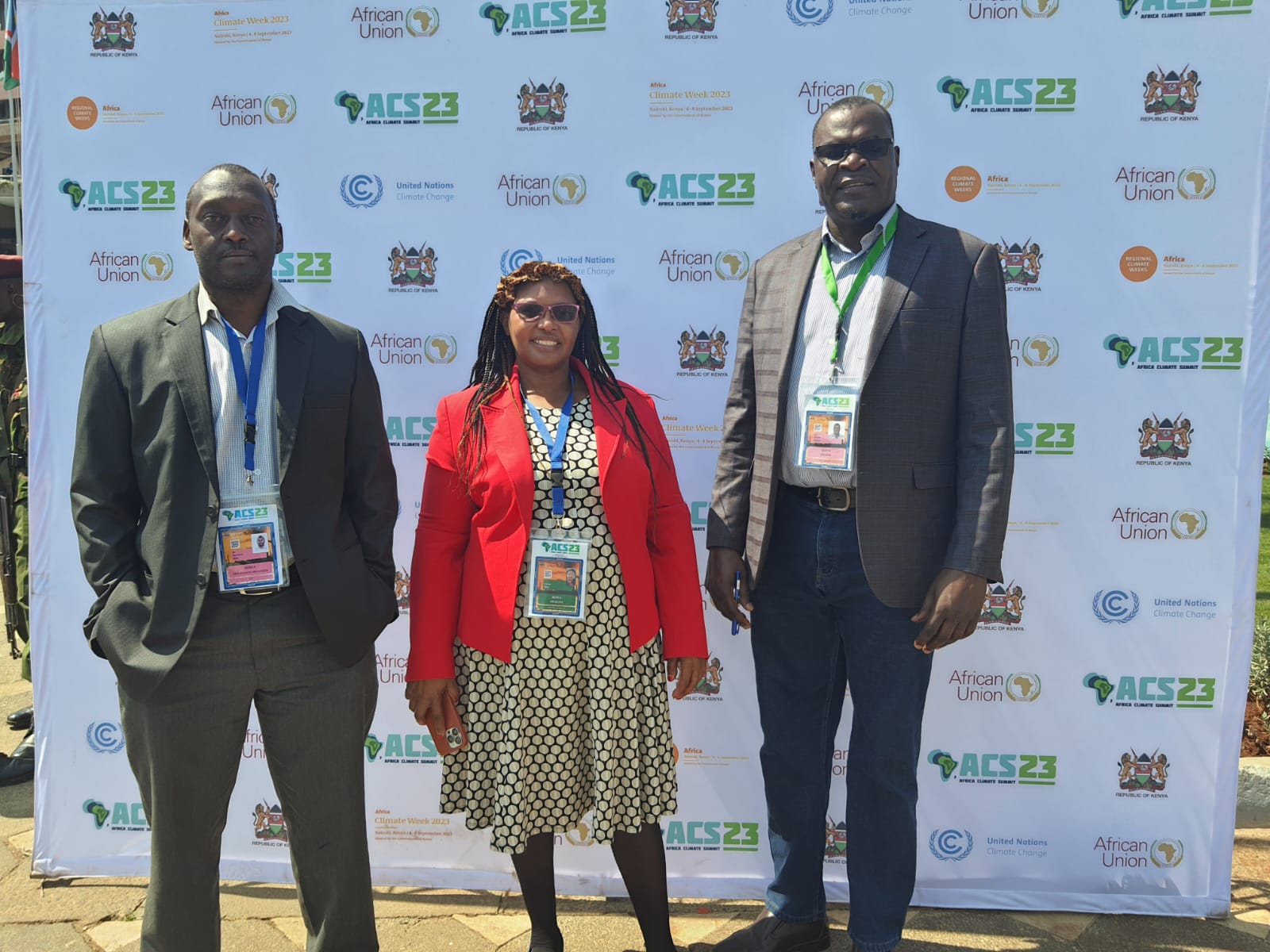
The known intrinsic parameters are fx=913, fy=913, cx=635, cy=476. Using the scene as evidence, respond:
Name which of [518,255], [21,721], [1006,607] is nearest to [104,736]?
[21,721]

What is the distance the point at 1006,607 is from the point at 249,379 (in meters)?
2.35

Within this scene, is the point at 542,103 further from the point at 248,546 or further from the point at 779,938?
the point at 779,938

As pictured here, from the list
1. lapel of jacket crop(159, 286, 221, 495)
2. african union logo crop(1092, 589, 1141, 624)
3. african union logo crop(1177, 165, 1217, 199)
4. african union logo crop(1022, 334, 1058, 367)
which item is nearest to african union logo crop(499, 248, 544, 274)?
lapel of jacket crop(159, 286, 221, 495)

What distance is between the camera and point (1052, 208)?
2826 mm

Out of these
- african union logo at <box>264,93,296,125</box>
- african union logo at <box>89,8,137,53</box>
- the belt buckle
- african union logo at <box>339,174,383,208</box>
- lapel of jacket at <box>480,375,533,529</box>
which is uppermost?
african union logo at <box>89,8,137,53</box>

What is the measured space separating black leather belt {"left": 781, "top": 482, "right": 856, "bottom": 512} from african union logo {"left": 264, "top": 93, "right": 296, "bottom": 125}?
201 cm

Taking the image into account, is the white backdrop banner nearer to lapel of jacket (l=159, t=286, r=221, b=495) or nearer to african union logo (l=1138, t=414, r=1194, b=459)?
african union logo (l=1138, t=414, r=1194, b=459)

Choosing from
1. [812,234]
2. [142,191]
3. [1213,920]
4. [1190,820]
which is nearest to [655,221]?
[812,234]

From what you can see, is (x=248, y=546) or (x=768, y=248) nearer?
(x=248, y=546)

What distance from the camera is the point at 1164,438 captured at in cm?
286

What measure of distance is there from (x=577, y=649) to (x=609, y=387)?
68 centimetres

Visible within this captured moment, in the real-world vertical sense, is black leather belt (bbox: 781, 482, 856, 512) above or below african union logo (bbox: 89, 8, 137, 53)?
below

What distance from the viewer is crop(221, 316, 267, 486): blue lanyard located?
1.99 metres

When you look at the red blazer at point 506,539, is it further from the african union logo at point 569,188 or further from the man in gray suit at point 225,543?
the african union logo at point 569,188
